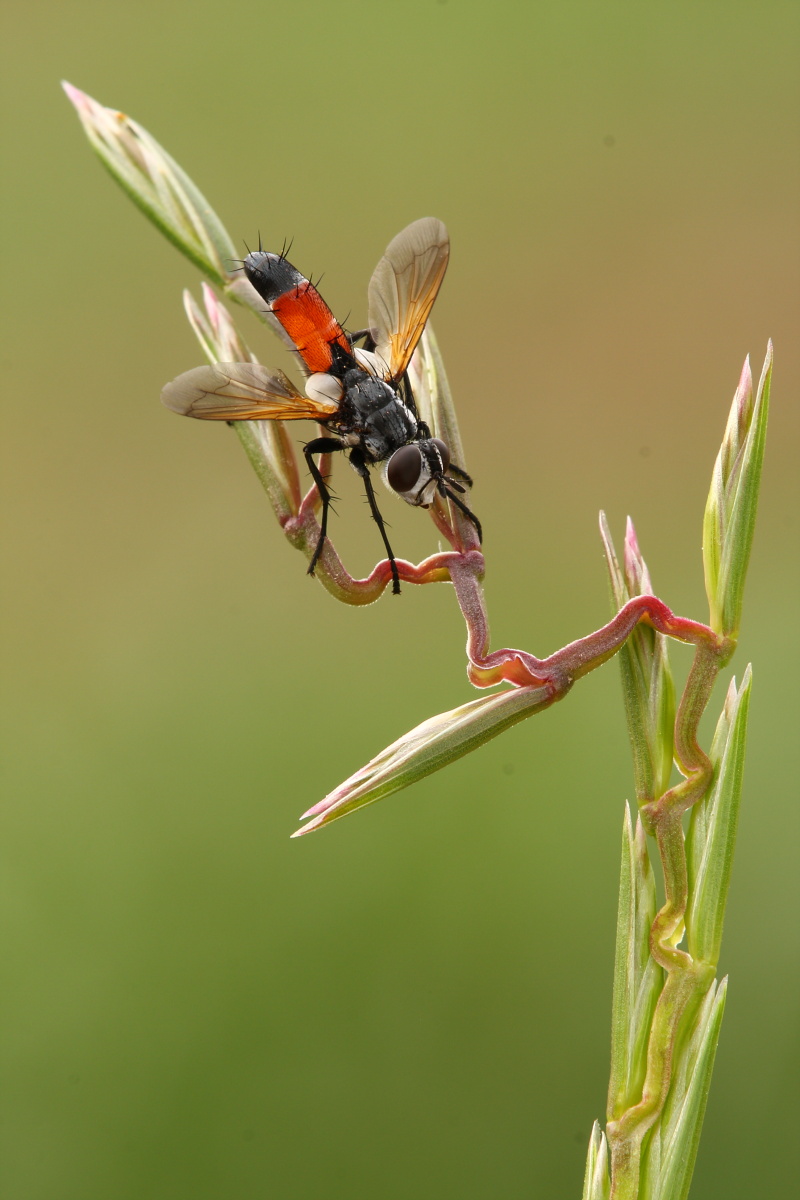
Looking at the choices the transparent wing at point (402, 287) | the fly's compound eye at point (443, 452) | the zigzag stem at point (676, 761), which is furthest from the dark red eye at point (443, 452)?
the transparent wing at point (402, 287)

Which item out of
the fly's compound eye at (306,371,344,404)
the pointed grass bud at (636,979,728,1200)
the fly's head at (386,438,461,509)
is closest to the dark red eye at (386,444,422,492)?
the fly's head at (386,438,461,509)

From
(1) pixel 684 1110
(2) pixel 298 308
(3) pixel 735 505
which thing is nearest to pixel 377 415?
(2) pixel 298 308

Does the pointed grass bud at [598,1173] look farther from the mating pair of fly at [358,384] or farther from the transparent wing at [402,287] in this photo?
the transparent wing at [402,287]

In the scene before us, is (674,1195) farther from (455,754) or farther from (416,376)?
(416,376)

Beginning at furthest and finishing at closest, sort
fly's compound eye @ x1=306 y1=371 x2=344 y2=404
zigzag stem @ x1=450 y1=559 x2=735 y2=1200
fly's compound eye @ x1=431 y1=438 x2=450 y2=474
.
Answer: fly's compound eye @ x1=306 y1=371 x2=344 y2=404, fly's compound eye @ x1=431 y1=438 x2=450 y2=474, zigzag stem @ x1=450 y1=559 x2=735 y2=1200

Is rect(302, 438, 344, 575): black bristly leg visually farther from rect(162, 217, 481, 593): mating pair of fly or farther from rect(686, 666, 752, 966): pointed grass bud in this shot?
rect(686, 666, 752, 966): pointed grass bud

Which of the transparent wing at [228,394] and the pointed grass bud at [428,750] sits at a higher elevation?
the transparent wing at [228,394]
